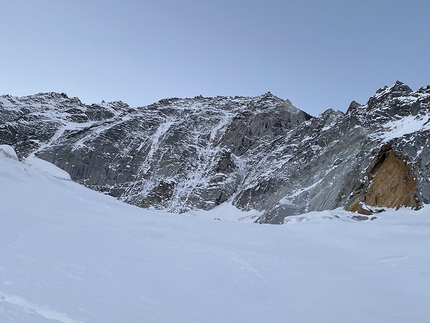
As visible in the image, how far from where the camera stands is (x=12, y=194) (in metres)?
13.5

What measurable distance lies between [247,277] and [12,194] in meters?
10.2

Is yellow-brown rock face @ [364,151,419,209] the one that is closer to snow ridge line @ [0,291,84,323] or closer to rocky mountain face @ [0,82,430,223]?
rocky mountain face @ [0,82,430,223]

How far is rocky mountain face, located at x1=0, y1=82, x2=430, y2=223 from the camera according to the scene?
109 ft

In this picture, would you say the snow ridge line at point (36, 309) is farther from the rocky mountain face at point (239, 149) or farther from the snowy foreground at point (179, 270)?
the rocky mountain face at point (239, 149)

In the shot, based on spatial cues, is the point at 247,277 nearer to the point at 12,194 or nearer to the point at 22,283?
the point at 22,283

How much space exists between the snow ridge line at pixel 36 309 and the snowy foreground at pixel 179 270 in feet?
0.04

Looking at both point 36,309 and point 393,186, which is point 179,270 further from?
point 393,186

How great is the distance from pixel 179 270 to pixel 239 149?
78.1m

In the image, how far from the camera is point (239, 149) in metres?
85.6

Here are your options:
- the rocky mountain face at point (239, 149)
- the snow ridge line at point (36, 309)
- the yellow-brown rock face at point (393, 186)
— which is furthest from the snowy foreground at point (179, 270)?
the rocky mountain face at point (239, 149)

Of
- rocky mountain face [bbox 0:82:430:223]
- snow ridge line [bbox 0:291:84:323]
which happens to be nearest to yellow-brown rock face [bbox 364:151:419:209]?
rocky mountain face [bbox 0:82:430:223]

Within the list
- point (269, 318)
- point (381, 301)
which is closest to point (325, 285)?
point (381, 301)

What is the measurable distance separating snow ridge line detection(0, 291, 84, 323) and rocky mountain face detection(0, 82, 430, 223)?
90.6ft

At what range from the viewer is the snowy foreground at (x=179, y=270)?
5203 mm
